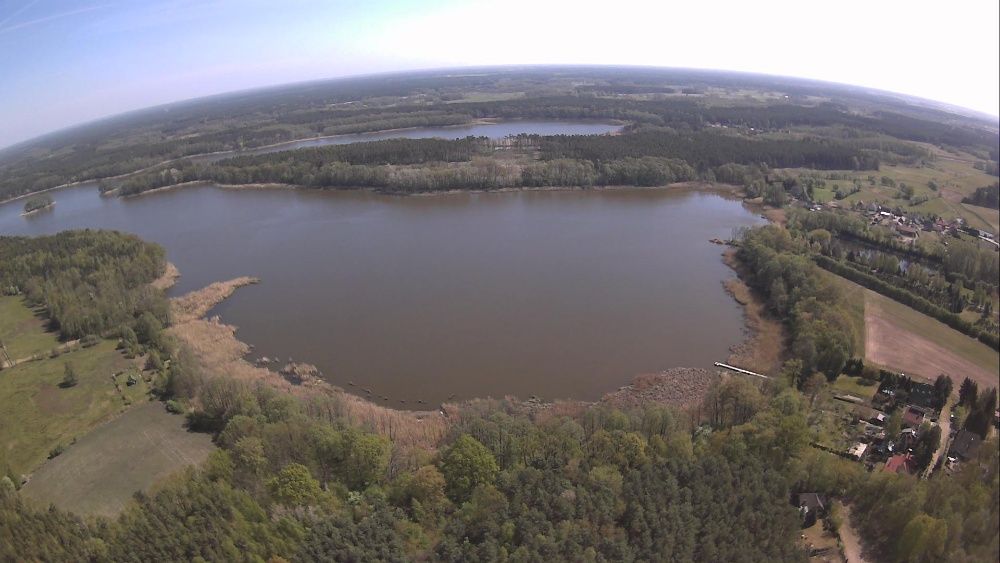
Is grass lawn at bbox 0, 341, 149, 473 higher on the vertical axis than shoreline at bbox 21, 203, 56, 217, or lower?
lower

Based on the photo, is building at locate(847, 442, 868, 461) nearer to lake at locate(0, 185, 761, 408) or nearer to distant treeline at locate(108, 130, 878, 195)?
lake at locate(0, 185, 761, 408)

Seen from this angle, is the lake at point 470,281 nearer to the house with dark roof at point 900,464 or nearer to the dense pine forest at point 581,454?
the dense pine forest at point 581,454

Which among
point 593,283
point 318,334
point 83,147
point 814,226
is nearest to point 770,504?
point 593,283

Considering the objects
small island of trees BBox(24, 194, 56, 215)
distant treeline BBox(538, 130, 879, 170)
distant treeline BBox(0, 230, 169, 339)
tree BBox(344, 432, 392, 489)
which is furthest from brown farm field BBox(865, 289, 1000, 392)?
small island of trees BBox(24, 194, 56, 215)

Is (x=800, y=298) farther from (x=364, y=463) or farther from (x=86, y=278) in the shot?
(x=86, y=278)

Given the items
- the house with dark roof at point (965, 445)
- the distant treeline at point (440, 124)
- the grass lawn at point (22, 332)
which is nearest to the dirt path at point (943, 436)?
the house with dark roof at point (965, 445)

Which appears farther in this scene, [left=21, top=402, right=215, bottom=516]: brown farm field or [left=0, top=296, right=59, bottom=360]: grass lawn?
[left=0, top=296, right=59, bottom=360]: grass lawn
